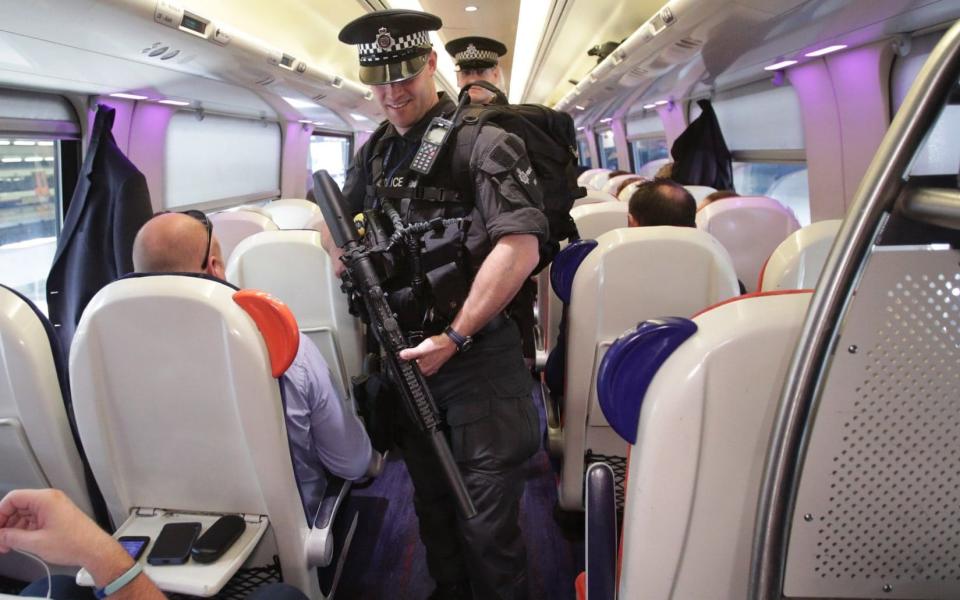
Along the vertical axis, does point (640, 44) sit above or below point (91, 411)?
above

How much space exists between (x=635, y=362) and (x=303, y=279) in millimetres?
1949

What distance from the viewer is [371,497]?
3.19 meters

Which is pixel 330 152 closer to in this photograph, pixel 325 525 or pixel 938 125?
pixel 938 125

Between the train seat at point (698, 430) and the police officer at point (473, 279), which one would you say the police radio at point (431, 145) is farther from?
the train seat at point (698, 430)

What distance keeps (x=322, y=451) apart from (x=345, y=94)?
5.79 m

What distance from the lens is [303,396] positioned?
71.0 inches

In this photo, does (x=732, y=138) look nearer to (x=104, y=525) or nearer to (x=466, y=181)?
(x=466, y=181)

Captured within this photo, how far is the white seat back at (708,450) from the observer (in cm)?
100

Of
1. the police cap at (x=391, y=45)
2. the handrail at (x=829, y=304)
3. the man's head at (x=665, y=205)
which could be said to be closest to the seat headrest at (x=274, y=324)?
the police cap at (x=391, y=45)

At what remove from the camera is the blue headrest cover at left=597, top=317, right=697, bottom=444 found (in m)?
1.02

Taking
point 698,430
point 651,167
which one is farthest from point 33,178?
point 651,167

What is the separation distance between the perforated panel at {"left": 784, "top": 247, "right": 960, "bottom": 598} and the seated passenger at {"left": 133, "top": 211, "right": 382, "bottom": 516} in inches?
50.9

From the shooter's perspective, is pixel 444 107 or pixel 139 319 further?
pixel 444 107

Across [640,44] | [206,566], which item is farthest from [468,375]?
[640,44]
